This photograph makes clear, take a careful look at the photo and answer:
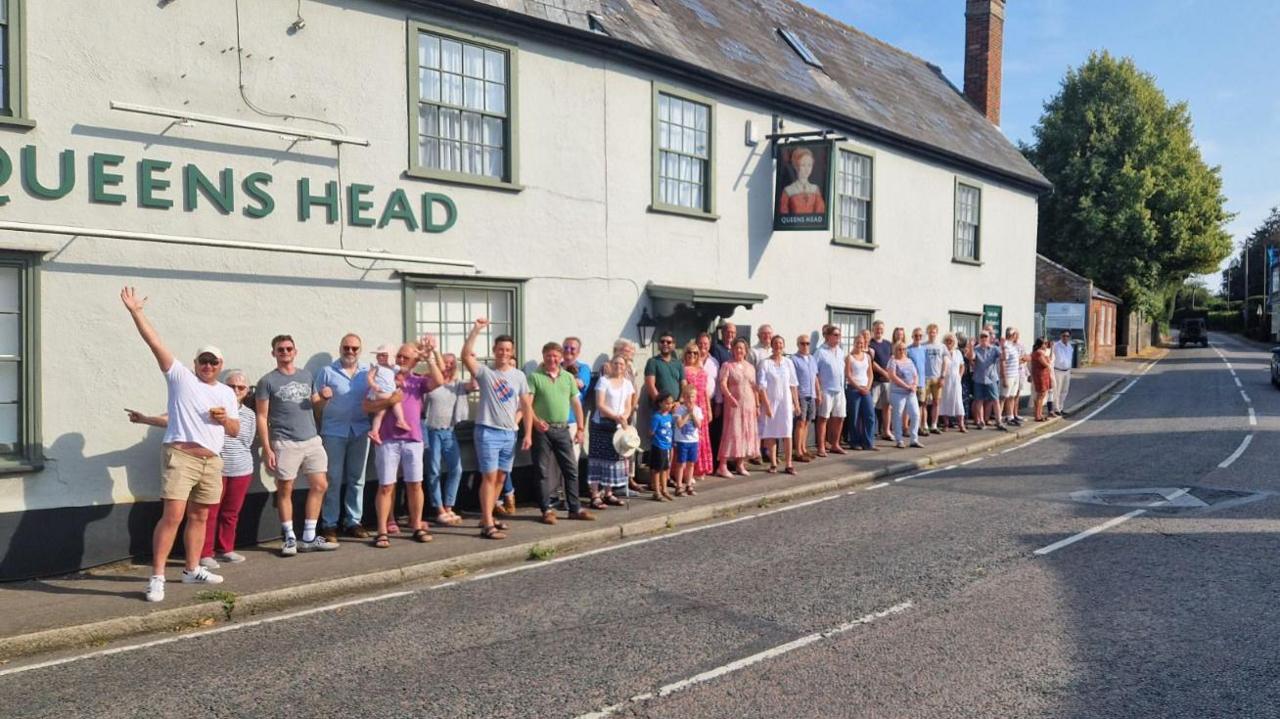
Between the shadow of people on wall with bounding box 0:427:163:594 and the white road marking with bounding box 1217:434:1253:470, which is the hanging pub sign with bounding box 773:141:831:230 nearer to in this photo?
the white road marking with bounding box 1217:434:1253:470

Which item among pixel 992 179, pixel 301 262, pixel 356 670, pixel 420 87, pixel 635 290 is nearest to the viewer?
pixel 356 670

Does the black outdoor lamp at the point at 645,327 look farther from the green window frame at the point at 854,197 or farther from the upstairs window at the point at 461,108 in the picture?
the green window frame at the point at 854,197

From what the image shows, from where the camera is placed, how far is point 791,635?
5750 millimetres

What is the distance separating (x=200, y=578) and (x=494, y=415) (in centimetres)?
294

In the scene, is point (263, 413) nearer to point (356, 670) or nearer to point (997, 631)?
point (356, 670)

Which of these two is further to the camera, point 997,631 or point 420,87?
point 420,87

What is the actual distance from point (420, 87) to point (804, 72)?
868 centimetres

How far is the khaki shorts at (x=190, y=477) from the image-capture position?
Answer: 6797 mm

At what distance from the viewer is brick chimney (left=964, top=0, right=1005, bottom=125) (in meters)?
23.3

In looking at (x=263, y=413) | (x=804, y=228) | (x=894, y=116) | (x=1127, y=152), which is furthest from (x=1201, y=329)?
(x=263, y=413)

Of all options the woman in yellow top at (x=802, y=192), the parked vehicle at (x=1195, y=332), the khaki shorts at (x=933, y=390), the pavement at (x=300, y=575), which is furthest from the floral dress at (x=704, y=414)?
the parked vehicle at (x=1195, y=332)

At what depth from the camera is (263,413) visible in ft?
25.8

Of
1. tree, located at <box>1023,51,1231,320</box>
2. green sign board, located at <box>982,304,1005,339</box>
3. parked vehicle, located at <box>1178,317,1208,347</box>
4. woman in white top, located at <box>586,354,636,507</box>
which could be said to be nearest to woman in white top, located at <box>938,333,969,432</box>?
green sign board, located at <box>982,304,1005,339</box>

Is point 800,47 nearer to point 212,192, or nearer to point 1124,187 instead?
point 212,192
